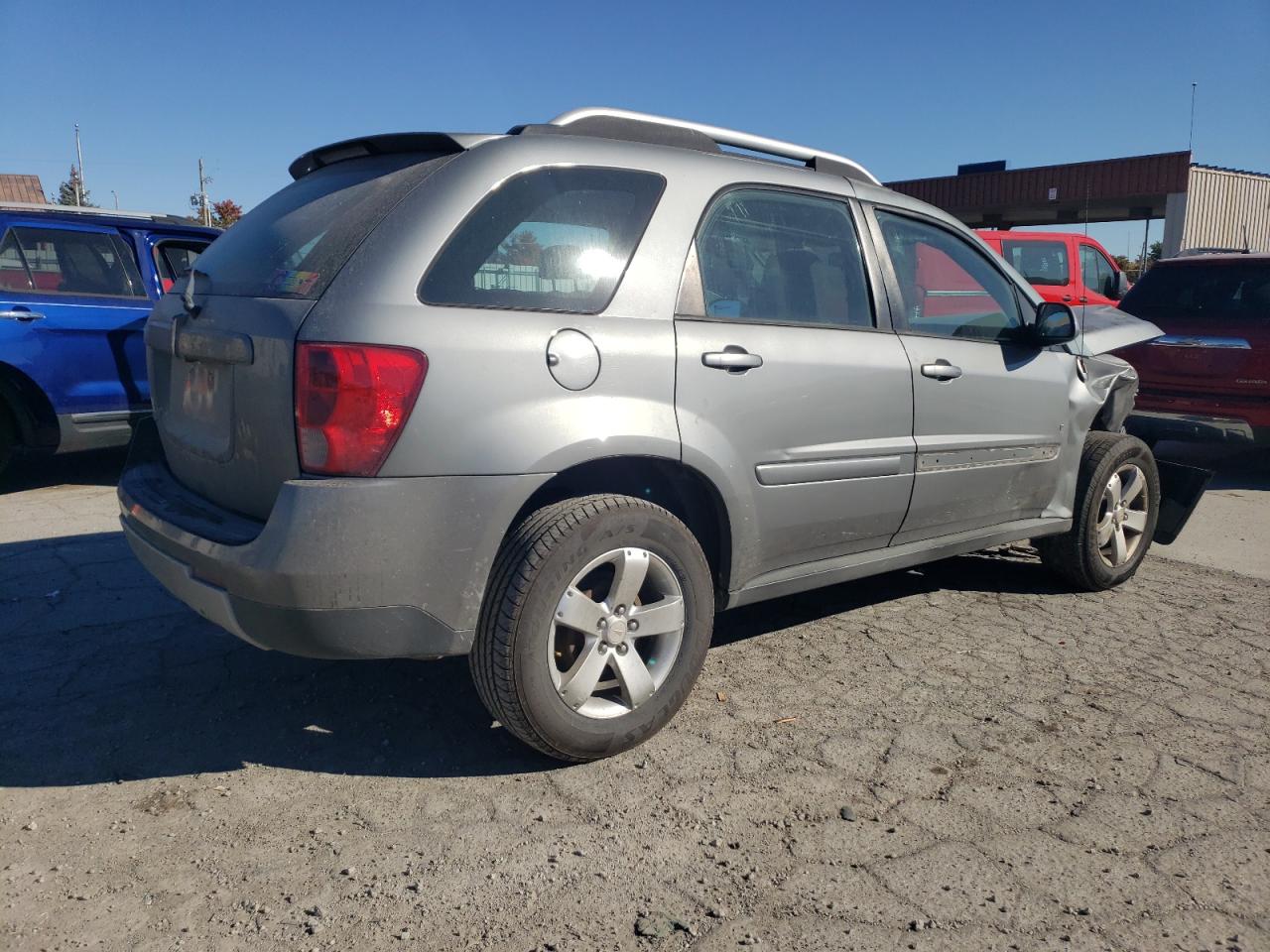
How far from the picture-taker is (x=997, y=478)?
4.04m

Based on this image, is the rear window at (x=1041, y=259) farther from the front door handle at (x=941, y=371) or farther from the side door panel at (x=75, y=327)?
the side door panel at (x=75, y=327)

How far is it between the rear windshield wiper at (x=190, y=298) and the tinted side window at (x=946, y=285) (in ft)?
7.79

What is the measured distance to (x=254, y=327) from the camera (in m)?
2.59

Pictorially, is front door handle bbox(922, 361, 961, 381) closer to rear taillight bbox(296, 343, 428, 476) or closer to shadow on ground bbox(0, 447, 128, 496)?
rear taillight bbox(296, 343, 428, 476)

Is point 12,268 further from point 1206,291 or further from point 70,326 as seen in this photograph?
point 1206,291

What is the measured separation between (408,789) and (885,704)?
5.10 ft

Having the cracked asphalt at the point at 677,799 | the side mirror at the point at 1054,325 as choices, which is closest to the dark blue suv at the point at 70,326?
the cracked asphalt at the point at 677,799

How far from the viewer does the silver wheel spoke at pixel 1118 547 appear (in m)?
4.69

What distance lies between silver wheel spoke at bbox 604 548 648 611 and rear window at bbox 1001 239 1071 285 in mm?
10015

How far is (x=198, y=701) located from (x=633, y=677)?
1.48 m

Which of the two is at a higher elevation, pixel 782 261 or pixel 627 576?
pixel 782 261

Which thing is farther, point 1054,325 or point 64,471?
point 64,471

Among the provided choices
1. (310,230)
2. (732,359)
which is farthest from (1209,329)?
(310,230)

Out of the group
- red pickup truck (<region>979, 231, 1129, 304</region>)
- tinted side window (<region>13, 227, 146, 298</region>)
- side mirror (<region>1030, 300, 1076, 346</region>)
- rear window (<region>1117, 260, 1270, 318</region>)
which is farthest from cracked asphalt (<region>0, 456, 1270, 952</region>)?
Answer: red pickup truck (<region>979, 231, 1129, 304</region>)
